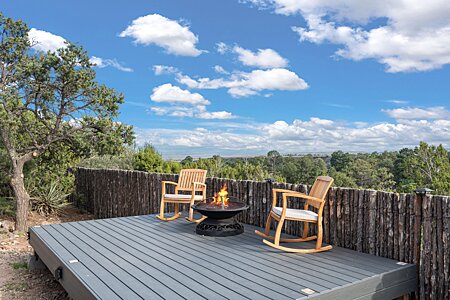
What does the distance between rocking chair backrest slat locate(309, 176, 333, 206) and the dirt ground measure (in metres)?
3.19

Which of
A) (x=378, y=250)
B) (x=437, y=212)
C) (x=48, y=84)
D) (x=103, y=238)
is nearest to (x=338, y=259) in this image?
(x=378, y=250)

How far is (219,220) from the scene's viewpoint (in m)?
Result: 4.77

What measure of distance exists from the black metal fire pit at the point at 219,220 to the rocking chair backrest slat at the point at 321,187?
927mm

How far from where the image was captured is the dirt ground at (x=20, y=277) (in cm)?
427

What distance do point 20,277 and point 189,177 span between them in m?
2.81

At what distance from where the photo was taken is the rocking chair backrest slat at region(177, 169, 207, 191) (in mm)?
6188

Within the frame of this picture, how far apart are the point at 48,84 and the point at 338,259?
628cm

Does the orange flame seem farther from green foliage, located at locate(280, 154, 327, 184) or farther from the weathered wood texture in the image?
green foliage, located at locate(280, 154, 327, 184)

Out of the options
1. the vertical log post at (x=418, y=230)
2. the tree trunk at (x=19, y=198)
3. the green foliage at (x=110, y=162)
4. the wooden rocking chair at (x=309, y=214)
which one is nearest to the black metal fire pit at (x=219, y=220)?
the wooden rocking chair at (x=309, y=214)

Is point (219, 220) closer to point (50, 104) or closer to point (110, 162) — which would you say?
point (50, 104)

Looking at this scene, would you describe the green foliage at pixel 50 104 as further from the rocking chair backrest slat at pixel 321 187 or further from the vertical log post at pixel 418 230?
the vertical log post at pixel 418 230

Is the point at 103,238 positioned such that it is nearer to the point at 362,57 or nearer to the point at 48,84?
the point at 48,84

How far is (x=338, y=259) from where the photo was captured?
3.70 meters

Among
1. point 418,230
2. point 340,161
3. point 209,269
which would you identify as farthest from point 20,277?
point 340,161
